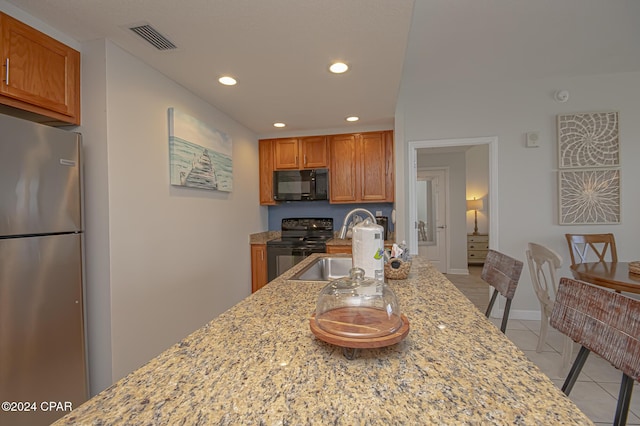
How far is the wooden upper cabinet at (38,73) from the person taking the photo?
141 cm

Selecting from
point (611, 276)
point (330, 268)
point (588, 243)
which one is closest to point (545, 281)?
point (611, 276)

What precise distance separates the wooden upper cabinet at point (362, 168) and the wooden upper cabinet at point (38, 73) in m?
2.56

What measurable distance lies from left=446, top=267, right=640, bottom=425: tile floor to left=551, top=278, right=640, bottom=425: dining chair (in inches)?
49.8

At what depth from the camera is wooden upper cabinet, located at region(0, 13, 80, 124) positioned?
1405 millimetres

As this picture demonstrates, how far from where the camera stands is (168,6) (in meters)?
1.45

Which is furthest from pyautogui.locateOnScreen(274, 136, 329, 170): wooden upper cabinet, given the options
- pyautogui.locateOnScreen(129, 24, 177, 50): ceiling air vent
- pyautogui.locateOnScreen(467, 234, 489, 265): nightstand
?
pyautogui.locateOnScreen(467, 234, 489, 265): nightstand

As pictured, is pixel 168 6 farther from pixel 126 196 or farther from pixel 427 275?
pixel 427 275

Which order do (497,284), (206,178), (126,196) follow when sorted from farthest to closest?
(206,178) → (126,196) → (497,284)

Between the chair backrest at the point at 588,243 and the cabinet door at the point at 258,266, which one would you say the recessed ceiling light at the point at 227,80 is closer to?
the cabinet door at the point at 258,266

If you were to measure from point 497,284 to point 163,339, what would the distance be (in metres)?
2.19

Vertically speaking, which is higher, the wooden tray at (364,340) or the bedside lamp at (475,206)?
the bedside lamp at (475,206)

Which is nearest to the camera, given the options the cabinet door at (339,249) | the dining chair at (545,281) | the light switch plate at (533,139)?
the dining chair at (545,281)

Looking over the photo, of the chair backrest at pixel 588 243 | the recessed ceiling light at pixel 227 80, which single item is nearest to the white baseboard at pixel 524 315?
the chair backrest at pixel 588 243

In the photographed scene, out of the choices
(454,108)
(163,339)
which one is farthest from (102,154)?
(454,108)
